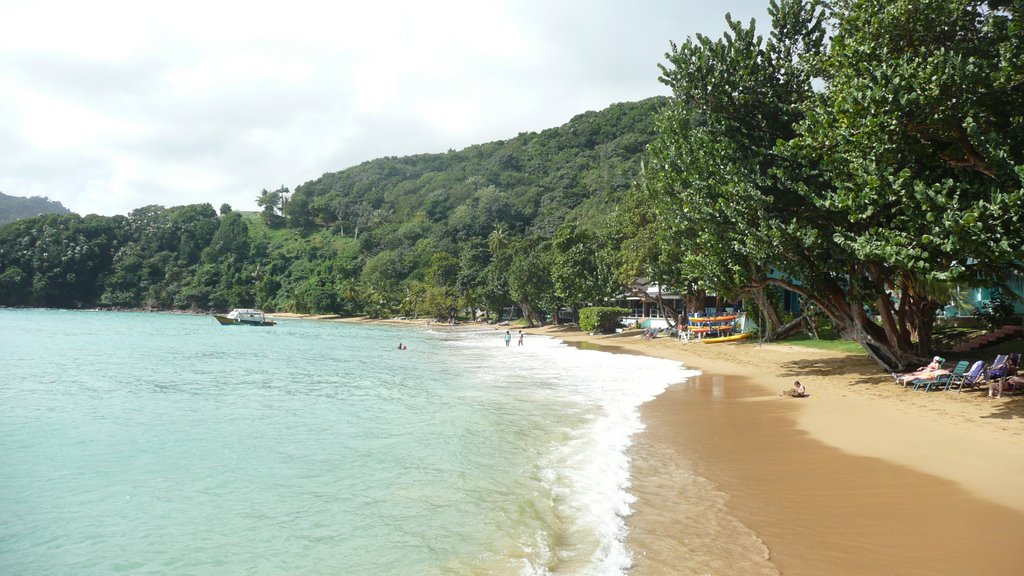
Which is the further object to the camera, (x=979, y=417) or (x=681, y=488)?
(x=979, y=417)

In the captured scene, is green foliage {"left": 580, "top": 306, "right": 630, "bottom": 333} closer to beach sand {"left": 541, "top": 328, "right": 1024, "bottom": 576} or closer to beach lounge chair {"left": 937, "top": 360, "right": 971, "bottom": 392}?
beach sand {"left": 541, "top": 328, "right": 1024, "bottom": 576}

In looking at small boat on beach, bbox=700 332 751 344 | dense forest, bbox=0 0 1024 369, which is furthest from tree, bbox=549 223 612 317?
small boat on beach, bbox=700 332 751 344

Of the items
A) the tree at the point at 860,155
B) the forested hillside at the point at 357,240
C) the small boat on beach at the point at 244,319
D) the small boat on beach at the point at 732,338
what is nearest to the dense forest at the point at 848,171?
the tree at the point at 860,155

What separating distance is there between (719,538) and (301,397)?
47.4ft

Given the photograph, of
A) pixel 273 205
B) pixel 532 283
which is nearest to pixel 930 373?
pixel 532 283

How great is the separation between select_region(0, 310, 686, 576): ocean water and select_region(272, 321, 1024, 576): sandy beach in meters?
0.69

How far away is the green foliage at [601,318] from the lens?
50.4 meters

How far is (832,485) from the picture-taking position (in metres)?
7.94

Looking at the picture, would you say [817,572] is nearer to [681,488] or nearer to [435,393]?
[681,488]

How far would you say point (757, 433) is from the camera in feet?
37.6

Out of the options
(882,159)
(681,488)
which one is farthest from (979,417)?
(681,488)

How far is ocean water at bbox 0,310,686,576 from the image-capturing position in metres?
6.33

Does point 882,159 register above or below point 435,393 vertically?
above

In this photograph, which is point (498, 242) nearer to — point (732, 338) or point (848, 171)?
point (732, 338)
